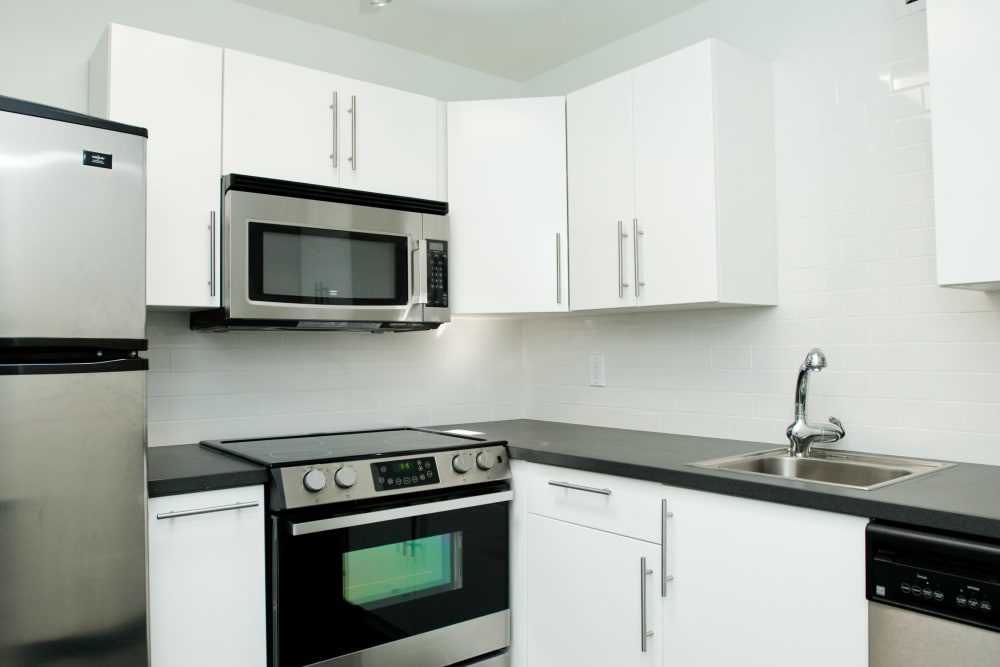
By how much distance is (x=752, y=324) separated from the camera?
2537 millimetres

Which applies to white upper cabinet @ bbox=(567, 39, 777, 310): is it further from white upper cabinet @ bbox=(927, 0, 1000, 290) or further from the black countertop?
white upper cabinet @ bbox=(927, 0, 1000, 290)

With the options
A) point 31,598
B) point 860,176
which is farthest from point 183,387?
point 860,176

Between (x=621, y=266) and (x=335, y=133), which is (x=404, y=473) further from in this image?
(x=335, y=133)

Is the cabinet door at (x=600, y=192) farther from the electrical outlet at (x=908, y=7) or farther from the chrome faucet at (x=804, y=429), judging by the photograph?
the electrical outlet at (x=908, y=7)

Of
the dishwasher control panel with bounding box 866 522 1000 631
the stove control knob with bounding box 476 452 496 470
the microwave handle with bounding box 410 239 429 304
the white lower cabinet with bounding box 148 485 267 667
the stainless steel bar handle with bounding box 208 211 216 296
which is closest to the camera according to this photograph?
the dishwasher control panel with bounding box 866 522 1000 631

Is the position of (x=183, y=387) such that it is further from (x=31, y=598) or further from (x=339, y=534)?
(x=31, y=598)

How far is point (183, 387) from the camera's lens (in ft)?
8.34

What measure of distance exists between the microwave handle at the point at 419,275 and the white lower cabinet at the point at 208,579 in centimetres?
89

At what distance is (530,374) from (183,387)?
4.85 feet

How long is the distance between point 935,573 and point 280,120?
2164mm

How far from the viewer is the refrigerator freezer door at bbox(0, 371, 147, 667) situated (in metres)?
1.58

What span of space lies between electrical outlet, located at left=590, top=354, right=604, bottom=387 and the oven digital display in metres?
0.95

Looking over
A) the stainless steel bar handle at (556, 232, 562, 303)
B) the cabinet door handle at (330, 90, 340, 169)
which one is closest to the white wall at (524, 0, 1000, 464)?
the stainless steel bar handle at (556, 232, 562, 303)

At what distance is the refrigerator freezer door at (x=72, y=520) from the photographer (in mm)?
1577
